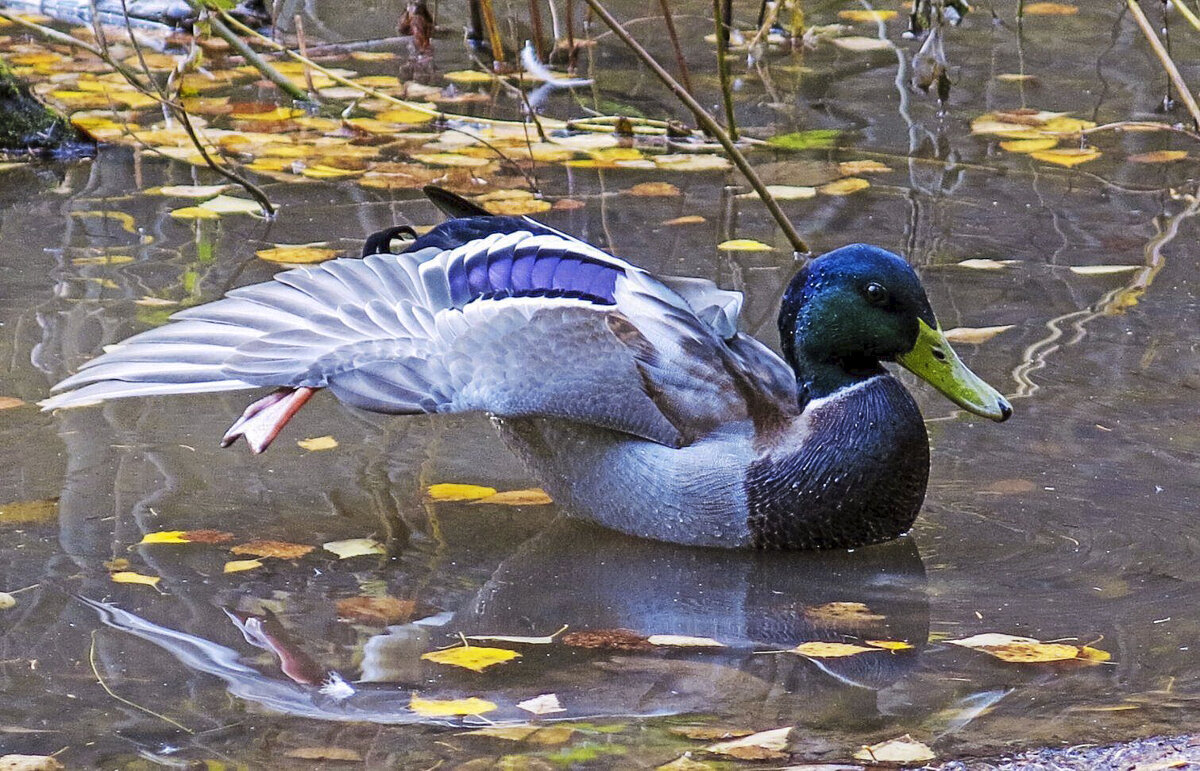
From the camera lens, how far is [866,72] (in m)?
9.68

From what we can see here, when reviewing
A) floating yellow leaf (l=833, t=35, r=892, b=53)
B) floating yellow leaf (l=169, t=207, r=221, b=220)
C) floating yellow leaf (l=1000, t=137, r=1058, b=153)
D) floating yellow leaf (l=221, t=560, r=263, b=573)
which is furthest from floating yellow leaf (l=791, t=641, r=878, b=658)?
floating yellow leaf (l=833, t=35, r=892, b=53)

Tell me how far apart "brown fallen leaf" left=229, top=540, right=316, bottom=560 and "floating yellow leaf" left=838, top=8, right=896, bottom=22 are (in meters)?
7.31

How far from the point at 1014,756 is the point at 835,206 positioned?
434 cm

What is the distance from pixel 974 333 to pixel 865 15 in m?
5.56

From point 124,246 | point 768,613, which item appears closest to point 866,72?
point 124,246

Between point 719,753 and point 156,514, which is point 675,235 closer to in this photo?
point 156,514

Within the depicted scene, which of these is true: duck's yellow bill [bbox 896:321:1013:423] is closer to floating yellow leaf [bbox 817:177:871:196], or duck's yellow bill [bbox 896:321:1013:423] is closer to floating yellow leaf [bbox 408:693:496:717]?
floating yellow leaf [bbox 408:693:496:717]

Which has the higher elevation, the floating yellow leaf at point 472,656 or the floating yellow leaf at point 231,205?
the floating yellow leaf at point 231,205

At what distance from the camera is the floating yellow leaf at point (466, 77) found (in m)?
9.48

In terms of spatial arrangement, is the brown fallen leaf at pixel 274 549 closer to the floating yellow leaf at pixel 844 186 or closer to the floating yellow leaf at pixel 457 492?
the floating yellow leaf at pixel 457 492

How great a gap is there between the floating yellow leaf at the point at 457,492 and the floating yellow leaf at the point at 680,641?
1058mm

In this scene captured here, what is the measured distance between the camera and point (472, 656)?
388 centimetres

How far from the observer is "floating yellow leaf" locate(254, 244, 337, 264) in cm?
658

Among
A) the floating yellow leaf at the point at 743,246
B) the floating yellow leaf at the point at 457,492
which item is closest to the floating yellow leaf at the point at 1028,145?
the floating yellow leaf at the point at 743,246
